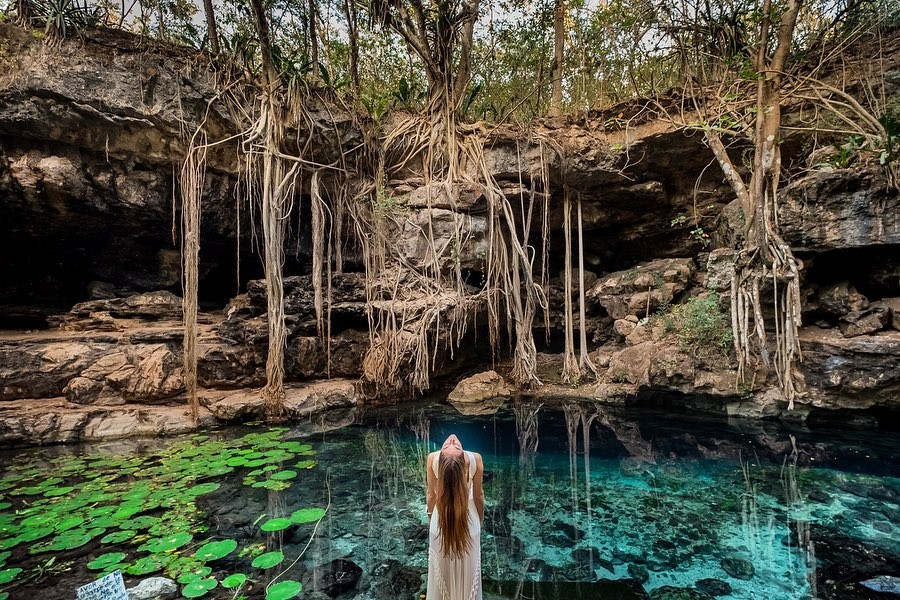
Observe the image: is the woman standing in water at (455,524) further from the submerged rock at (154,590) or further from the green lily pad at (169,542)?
the green lily pad at (169,542)

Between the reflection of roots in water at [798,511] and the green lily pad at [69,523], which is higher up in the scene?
the green lily pad at [69,523]

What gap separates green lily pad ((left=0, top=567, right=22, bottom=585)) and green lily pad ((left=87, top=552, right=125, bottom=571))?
330 millimetres

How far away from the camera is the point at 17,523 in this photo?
104 inches

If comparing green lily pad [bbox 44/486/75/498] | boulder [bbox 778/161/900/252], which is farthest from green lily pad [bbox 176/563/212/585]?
boulder [bbox 778/161/900/252]

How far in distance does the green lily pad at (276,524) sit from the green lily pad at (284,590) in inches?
23.3

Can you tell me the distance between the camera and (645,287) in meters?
6.59

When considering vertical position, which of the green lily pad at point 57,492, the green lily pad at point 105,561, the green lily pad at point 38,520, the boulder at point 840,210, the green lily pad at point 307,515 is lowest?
the green lily pad at point 307,515

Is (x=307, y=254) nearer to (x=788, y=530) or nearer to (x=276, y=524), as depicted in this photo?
(x=276, y=524)

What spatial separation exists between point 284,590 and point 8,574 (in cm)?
153

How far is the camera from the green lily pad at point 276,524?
8.64ft

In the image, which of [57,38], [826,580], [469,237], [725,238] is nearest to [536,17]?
[469,237]

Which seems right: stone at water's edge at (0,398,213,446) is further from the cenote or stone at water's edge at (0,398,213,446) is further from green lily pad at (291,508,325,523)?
green lily pad at (291,508,325,523)

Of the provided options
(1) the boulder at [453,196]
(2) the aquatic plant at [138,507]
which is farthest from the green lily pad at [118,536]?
(1) the boulder at [453,196]

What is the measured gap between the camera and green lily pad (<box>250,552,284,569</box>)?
2223 mm
